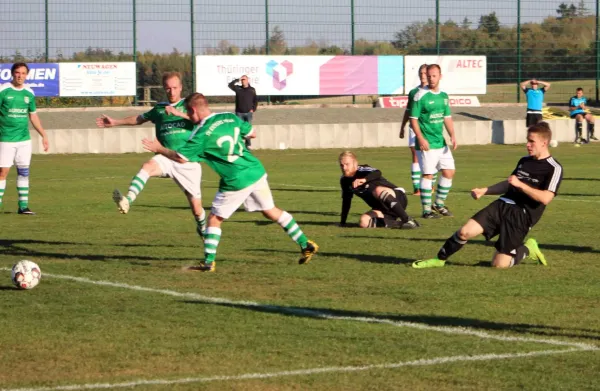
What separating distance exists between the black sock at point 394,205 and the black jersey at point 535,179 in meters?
3.57

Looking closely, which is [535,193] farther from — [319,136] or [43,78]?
[43,78]

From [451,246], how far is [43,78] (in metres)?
29.6

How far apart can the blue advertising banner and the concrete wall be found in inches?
186

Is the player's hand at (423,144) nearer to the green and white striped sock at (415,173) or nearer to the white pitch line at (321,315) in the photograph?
the green and white striped sock at (415,173)

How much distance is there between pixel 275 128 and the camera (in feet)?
117

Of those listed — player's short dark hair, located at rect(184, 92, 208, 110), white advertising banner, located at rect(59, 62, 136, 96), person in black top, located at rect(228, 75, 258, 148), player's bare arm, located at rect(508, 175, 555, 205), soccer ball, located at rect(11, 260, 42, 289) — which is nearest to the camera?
soccer ball, located at rect(11, 260, 42, 289)

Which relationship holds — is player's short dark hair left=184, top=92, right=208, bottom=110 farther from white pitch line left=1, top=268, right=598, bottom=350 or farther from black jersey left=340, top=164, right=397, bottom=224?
black jersey left=340, top=164, right=397, bottom=224

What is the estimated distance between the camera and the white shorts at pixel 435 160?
1578cm

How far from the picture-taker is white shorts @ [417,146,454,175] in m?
15.8

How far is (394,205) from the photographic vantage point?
14.3 metres

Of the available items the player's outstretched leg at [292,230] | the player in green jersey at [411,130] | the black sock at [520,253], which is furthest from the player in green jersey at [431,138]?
the player's outstretched leg at [292,230]

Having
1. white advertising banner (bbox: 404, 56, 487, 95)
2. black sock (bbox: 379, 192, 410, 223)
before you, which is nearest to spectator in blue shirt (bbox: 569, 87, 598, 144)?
white advertising banner (bbox: 404, 56, 487, 95)

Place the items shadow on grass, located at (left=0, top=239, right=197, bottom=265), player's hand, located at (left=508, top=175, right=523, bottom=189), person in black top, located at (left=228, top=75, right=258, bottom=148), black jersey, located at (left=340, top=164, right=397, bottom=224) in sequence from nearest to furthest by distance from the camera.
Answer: player's hand, located at (left=508, top=175, right=523, bottom=189), shadow on grass, located at (left=0, top=239, right=197, bottom=265), black jersey, located at (left=340, top=164, right=397, bottom=224), person in black top, located at (left=228, top=75, right=258, bottom=148)

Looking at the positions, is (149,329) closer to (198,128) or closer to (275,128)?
(198,128)
